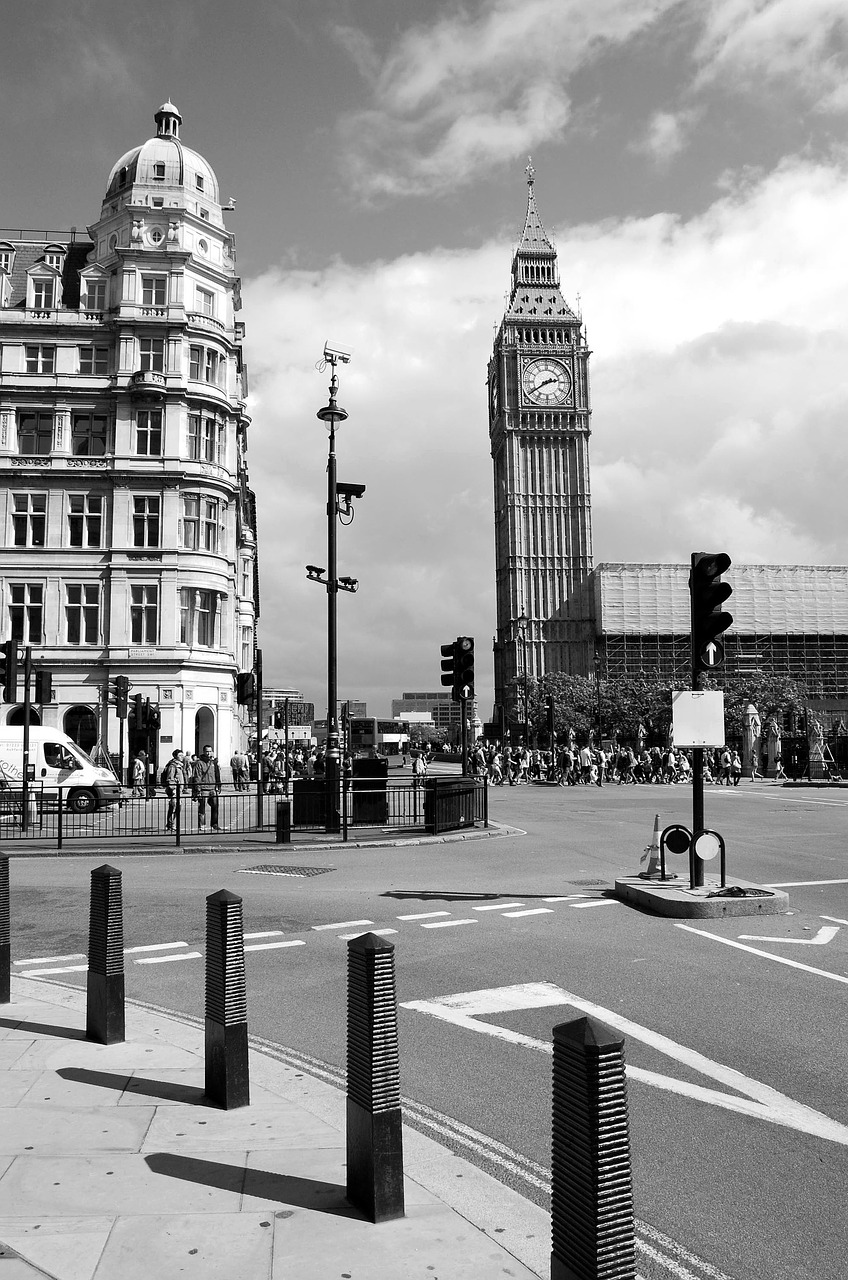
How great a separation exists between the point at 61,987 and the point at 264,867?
8131 millimetres

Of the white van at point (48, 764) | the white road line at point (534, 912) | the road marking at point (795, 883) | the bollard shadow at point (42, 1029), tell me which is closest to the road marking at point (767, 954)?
the white road line at point (534, 912)

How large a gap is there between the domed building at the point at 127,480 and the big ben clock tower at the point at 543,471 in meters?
95.4

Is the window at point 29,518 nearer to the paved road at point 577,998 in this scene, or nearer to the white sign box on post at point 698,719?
the paved road at point 577,998

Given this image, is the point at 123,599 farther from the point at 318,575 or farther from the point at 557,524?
the point at 557,524

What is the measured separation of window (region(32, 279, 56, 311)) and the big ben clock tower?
97.0m

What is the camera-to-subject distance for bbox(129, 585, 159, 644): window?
43.2 metres

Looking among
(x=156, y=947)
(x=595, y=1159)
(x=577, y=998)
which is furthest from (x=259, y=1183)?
(x=156, y=947)

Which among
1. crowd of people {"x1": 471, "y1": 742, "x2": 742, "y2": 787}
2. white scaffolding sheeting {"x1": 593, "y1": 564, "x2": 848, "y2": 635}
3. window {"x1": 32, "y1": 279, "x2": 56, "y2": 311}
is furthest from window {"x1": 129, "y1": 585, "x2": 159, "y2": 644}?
white scaffolding sheeting {"x1": 593, "y1": 564, "x2": 848, "y2": 635}

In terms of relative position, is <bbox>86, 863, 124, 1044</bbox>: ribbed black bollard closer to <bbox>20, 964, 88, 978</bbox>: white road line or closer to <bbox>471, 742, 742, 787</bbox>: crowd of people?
<bbox>20, 964, 88, 978</bbox>: white road line

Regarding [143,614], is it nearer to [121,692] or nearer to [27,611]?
[27,611]

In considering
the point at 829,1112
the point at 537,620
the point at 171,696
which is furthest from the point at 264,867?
the point at 537,620

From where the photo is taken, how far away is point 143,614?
43.2 metres

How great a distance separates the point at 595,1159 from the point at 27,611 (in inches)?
1725

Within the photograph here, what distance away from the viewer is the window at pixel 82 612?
43.2 metres
